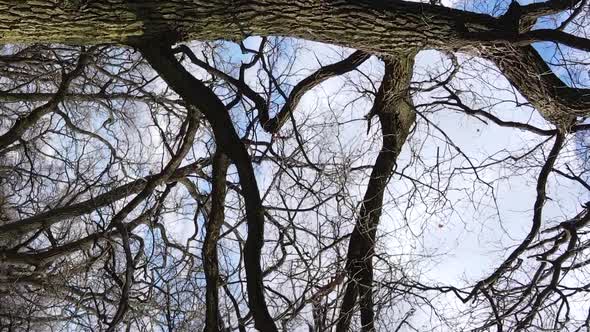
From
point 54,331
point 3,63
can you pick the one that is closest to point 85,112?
point 3,63

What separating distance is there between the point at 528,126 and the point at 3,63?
5.52 m

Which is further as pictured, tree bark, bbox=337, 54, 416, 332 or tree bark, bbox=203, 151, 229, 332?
tree bark, bbox=337, 54, 416, 332

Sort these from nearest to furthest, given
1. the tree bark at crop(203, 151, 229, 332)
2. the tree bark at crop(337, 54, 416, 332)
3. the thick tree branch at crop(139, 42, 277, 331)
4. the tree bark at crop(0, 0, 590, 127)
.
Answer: the tree bark at crop(0, 0, 590, 127) < the thick tree branch at crop(139, 42, 277, 331) < the tree bark at crop(203, 151, 229, 332) < the tree bark at crop(337, 54, 416, 332)

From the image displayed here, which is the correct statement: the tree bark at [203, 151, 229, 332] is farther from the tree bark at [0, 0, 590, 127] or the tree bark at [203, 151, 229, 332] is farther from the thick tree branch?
the tree bark at [0, 0, 590, 127]

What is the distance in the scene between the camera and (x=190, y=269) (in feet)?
18.0

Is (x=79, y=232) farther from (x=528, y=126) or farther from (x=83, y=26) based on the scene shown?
(x=528, y=126)

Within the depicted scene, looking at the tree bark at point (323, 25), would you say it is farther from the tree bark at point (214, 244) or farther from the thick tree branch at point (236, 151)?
the tree bark at point (214, 244)

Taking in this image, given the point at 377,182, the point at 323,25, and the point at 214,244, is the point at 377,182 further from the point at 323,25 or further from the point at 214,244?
the point at 323,25

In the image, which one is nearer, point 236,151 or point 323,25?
point 236,151

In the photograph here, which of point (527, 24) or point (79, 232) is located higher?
point (79, 232)

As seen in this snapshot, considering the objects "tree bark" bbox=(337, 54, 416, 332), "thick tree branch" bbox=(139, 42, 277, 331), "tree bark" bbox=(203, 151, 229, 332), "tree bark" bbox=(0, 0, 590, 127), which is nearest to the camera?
"tree bark" bbox=(0, 0, 590, 127)

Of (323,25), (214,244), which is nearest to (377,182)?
(214,244)

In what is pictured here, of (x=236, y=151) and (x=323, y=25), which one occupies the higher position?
(x=323, y=25)

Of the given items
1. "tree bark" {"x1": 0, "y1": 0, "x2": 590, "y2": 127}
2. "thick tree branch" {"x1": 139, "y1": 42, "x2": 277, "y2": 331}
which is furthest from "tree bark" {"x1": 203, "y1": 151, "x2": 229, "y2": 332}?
"tree bark" {"x1": 0, "y1": 0, "x2": 590, "y2": 127}
